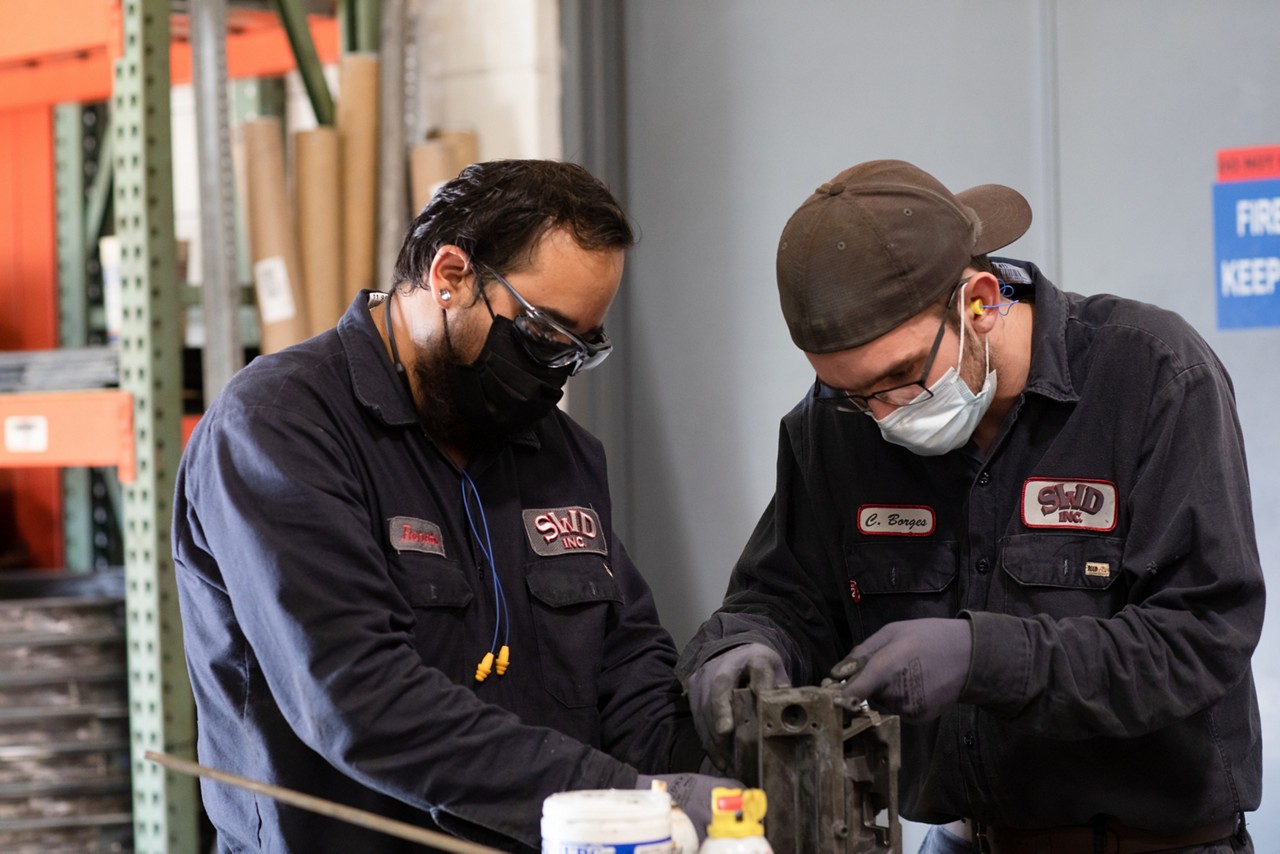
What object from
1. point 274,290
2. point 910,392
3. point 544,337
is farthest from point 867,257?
point 274,290

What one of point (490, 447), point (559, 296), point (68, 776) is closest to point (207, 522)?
point (490, 447)

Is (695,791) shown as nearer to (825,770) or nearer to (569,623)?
(825,770)

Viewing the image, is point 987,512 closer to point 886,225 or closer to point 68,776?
point 886,225

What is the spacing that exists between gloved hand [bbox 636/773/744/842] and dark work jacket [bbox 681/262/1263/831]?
0.24 m

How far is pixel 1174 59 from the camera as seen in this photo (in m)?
2.42

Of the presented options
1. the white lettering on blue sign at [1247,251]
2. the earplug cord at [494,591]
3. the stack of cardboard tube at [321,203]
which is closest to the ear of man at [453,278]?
the earplug cord at [494,591]

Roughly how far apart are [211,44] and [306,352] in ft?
3.85

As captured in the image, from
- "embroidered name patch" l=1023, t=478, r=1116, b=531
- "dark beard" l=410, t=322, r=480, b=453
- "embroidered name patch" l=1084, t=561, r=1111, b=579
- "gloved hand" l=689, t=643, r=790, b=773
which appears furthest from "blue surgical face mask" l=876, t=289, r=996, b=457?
"dark beard" l=410, t=322, r=480, b=453

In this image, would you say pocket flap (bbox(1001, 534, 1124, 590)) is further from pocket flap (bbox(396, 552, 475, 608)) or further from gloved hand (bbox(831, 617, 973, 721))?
pocket flap (bbox(396, 552, 475, 608))

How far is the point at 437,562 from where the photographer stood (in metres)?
1.52

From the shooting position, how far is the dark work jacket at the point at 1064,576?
4.70 feet

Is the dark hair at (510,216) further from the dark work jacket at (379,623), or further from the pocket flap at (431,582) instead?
the pocket flap at (431,582)

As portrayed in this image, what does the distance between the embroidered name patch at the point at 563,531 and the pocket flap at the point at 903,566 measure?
14.0 inches

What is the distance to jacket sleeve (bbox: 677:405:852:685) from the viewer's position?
180 centimetres
